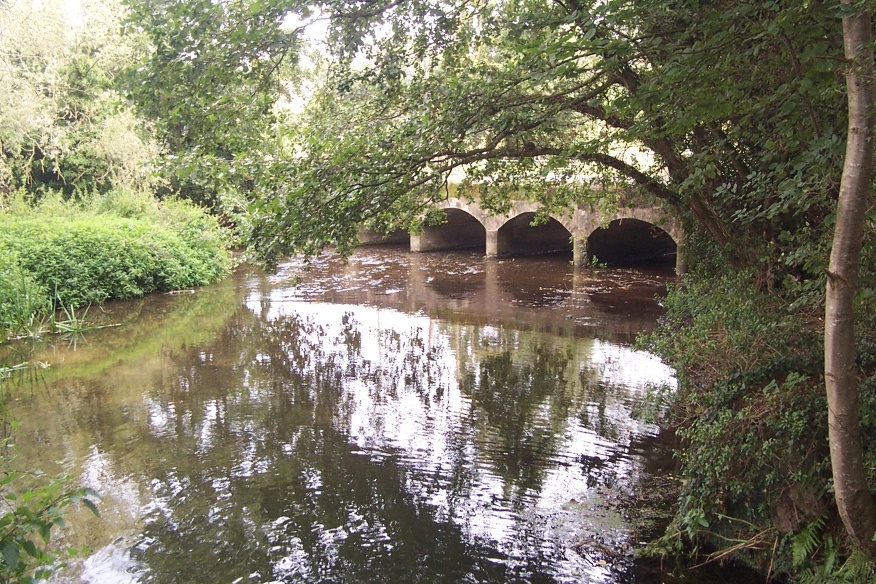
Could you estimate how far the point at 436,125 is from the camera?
6.12m

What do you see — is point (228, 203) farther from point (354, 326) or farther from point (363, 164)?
point (363, 164)

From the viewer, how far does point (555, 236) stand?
25859mm

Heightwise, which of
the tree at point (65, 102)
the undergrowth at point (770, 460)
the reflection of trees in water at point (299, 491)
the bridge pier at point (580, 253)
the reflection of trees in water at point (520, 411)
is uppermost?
the tree at point (65, 102)

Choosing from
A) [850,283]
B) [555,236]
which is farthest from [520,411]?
[555,236]

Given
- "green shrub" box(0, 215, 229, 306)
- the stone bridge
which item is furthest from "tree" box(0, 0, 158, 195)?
the stone bridge

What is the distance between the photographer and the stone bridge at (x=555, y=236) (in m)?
20.5

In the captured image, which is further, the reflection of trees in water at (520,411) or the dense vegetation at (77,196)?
the dense vegetation at (77,196)

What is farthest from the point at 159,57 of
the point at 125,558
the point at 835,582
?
the point at 835,582

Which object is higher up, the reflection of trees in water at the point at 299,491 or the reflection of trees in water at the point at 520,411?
the reflection of trees in water at the point at 520,411

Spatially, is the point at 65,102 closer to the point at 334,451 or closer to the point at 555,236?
the point at 555,236

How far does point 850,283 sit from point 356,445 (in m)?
5.30

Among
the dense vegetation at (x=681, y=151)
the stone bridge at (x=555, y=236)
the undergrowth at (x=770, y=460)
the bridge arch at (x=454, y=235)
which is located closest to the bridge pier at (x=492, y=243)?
the stone bridge at (x=555, y=236)

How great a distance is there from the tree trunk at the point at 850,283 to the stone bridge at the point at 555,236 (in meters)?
14.5

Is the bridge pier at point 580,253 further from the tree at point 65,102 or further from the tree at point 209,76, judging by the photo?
the tree at point 209,76
